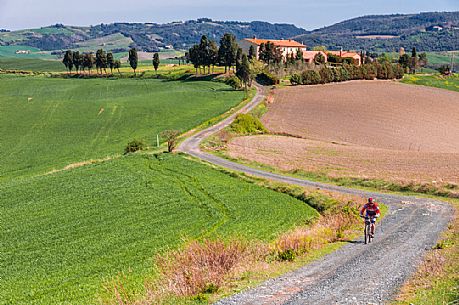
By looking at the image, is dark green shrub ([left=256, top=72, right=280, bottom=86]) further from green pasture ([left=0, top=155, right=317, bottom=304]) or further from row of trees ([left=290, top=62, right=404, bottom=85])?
green pasture ([left=0, top=155, right=317, bottom=304])

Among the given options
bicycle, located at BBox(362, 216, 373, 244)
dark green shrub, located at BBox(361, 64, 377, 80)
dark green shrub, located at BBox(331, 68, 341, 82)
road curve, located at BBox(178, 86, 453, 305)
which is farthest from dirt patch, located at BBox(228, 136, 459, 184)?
dark green shrub, located at BBox(361, 64, 377, 80)

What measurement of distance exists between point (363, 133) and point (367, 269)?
2207 inches

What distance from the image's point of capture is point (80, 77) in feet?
545

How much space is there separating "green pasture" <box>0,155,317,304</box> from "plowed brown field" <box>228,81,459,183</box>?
1309 cm

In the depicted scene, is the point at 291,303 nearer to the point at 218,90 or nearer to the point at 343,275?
the point at 343,275

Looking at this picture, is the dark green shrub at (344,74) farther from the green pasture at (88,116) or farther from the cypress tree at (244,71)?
the green pasture at (88,116)

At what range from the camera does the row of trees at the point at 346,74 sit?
4867 inches

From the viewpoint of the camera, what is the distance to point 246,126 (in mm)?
74688

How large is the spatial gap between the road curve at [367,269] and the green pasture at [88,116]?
125ft

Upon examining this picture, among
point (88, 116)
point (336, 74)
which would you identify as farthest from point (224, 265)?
point (336, 74)

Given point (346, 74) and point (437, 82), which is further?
point (437, 82)

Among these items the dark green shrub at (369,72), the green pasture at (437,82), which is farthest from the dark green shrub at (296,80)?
the green pasture at (437,82)

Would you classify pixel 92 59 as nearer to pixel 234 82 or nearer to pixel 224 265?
pixel 234 82

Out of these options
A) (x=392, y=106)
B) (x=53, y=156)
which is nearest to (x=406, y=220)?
(x=53, y=156)
